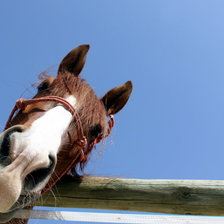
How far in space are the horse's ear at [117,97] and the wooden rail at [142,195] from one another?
4.03 feet

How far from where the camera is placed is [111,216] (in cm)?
211

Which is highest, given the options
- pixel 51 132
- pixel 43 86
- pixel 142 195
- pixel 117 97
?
pixel 43 86

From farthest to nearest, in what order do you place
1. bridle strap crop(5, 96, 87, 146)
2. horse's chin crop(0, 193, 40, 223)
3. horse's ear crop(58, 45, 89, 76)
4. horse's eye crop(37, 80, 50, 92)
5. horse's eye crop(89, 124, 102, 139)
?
horse's ear crop(58, 45, 89, 76), horse's eye crop(37, 80, 50, 92), horse's eye crop(89, 124, 102, 139), bridle strap crop(5, 96, 87, 146), horse's chin crop(0, 193, 40, 223)

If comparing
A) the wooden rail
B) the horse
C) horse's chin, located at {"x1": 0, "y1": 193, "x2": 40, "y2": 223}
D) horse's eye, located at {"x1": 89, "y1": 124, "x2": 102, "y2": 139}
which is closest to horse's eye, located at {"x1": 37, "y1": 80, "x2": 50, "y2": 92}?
the horse

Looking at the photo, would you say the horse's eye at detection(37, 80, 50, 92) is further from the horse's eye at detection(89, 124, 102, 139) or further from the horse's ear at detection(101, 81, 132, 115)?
the horse's ear at detection(101, 81, 132, 115)

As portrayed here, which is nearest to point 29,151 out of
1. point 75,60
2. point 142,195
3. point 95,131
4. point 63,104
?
point 63,104

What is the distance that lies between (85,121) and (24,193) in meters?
0.92

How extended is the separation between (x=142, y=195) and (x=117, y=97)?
156cm

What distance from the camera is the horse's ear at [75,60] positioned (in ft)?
11.2

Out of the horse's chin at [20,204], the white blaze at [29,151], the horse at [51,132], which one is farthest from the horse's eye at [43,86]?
the horse's chin at [20,204]

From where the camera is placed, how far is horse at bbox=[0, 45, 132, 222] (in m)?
1.75

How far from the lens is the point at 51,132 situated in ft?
6.65

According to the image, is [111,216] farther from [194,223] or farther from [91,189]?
[194,223]

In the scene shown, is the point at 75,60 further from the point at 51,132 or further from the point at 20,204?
the point at 20,204
